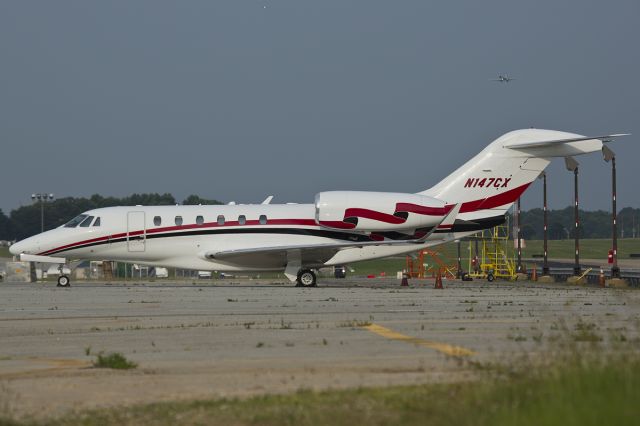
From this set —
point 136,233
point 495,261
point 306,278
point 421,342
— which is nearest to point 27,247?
point 136,233

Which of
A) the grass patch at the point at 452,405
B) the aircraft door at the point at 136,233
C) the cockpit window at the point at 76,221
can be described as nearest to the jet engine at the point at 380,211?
the aircraft door at the point at 136,233

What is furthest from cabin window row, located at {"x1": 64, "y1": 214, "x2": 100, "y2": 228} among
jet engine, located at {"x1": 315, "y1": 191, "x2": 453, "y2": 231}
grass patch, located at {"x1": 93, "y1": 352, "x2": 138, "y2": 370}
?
grass patch, located at {"x1": 93, "y1": 352, "x2": 138, "y2": 370}

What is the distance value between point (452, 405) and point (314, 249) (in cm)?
2550

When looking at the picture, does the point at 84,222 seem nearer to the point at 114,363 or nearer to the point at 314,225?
the point at 314,225

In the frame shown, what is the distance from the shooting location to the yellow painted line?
11977 mm

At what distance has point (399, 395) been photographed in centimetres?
867

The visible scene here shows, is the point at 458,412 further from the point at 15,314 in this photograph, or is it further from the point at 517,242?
the point at 517,242

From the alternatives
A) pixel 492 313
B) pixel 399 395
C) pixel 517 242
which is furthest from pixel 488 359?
pixel 517 242

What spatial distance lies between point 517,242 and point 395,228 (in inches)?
799

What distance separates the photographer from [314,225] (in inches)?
1368

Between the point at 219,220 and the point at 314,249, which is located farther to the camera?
the point at 219,220

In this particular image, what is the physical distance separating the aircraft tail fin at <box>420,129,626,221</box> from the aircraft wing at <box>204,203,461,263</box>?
664 millimetres

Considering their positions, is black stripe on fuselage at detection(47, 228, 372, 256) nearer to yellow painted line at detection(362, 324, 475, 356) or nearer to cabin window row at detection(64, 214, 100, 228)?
cabin window row at detection(64, 214, 100, 228)

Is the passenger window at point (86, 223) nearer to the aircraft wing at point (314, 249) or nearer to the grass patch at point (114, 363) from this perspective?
the aircraft wing at point (314, 249)
